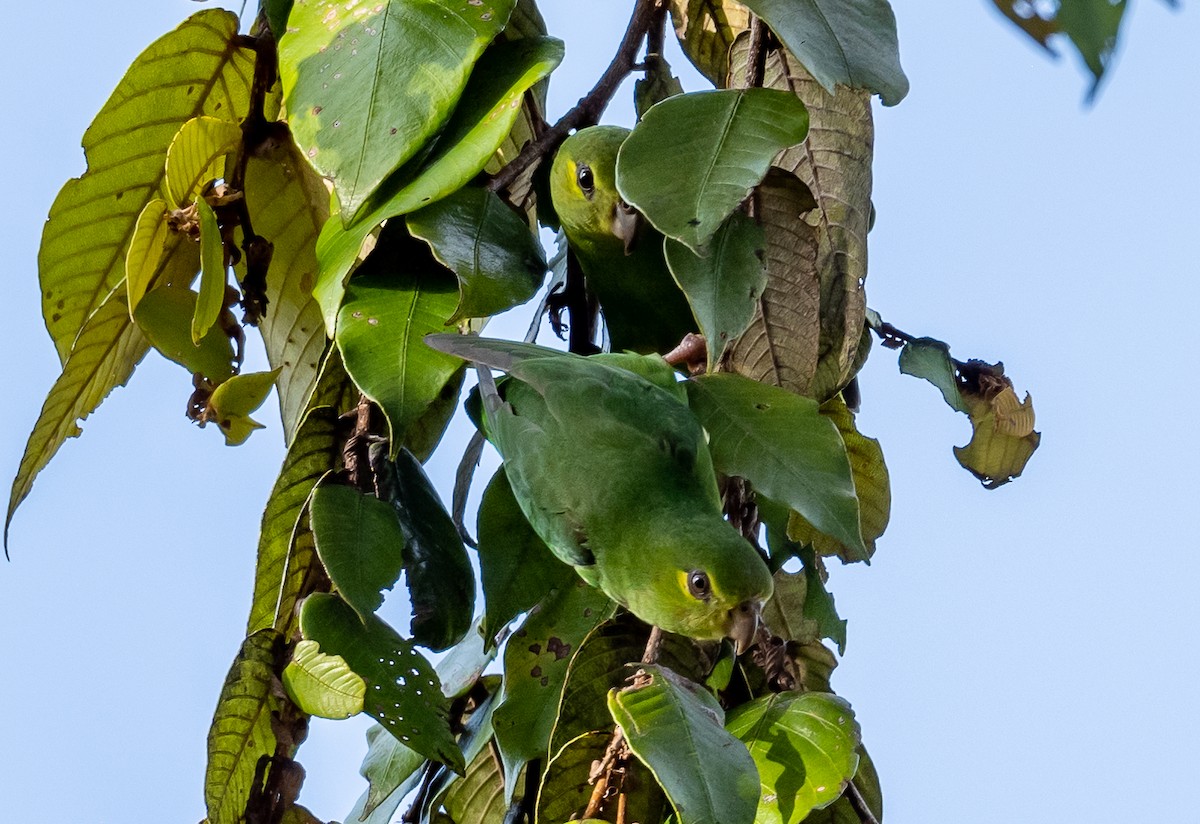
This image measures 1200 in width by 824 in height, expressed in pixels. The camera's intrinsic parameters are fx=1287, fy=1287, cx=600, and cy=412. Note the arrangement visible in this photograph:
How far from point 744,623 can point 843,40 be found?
36 cm

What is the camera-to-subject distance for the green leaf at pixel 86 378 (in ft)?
3.38

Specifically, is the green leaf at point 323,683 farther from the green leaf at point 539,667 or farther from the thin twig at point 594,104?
the thin twig at point 594,104

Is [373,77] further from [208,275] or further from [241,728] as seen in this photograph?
[241,728]

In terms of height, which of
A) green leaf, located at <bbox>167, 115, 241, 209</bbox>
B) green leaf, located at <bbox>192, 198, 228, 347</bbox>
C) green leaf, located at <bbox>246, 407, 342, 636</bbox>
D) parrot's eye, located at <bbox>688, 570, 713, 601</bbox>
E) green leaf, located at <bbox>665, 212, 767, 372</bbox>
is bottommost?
parrot's eye, located at <bbox>688, 570, 713, 601</bbox>

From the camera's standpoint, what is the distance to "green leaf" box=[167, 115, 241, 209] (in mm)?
971

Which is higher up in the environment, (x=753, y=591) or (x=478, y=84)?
(x=478, y=84)

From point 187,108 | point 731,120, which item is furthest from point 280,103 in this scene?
point 731,120

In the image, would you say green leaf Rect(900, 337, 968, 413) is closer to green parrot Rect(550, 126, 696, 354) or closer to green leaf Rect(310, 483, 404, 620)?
green parrot Rect(550, 126, 696, 354)

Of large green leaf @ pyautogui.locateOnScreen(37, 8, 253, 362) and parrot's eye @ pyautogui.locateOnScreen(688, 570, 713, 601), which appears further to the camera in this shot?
large green leaf @ pyautogui.locateOnScreen(37, 8, 253, 362)

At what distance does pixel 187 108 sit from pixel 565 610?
0.53 m

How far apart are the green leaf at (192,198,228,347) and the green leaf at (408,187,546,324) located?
18 cm

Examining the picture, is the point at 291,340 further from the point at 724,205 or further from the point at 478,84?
the point at 724,205

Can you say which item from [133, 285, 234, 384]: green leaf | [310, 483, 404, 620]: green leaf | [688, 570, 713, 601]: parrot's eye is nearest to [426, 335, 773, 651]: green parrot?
[688, 570, 713, 601]: parrot's eye

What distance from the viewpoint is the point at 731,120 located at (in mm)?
792
